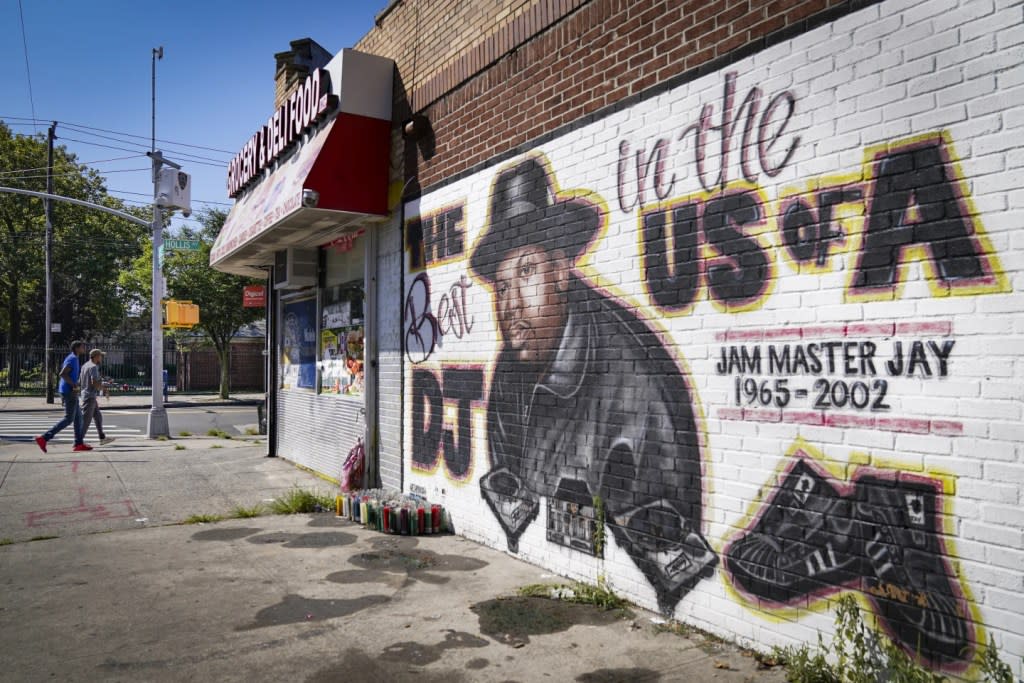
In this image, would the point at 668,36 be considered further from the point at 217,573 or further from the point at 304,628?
the point at 217,573

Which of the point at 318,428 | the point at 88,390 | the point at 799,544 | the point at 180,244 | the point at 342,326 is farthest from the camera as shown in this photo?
the point at 180,244

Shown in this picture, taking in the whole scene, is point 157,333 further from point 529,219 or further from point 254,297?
point 529,219

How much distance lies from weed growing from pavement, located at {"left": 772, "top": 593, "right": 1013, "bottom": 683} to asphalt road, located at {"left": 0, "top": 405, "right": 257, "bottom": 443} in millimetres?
15101

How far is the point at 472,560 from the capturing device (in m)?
6.00

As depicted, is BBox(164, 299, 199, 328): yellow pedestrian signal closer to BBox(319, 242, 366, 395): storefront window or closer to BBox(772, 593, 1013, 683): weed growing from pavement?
BBox(319, 242, 366, 395): storefront window

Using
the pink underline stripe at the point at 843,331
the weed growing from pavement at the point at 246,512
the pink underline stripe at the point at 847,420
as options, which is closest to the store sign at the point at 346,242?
the weed growing from pavement at the point at 246,512

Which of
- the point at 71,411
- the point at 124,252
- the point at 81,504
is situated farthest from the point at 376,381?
the point at 124,252

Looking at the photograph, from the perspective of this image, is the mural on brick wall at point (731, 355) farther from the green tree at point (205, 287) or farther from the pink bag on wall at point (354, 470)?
the green tree at point (205, 287)

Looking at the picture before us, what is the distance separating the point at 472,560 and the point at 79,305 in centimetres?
4236

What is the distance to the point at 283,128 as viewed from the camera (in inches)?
373

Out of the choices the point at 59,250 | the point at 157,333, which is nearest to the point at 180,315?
the point at 157,333

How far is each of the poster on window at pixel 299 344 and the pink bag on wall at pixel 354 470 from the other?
259cm

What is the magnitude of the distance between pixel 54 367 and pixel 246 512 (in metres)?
28.1

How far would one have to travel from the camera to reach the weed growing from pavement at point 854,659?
10.4 feet
